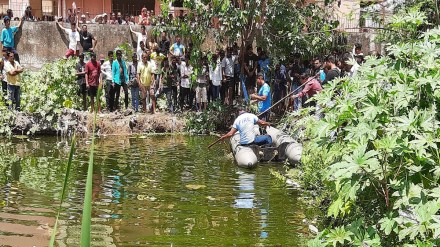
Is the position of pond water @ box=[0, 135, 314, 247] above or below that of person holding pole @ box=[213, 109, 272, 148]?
below

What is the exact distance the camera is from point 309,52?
21.0 meters

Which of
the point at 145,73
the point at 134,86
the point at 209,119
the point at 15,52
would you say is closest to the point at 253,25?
the point at 209,119

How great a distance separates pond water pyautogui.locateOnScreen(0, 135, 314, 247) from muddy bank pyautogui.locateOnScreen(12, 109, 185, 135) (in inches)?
55.6

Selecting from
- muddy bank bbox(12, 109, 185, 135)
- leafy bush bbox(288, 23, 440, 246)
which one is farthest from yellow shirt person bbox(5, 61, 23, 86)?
leafy bush bbox(288, 23, 440, 246)

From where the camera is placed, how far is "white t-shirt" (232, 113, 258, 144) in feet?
48.2

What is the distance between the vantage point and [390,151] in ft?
17.0

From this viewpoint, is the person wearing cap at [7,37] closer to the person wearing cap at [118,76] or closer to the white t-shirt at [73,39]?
the white t-shirt at [73,39]

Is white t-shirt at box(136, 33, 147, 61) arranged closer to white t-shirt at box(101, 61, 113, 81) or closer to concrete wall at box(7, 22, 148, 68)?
concrete wall at box(7, 22, 148, 68)

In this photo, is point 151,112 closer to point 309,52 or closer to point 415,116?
point 309,52

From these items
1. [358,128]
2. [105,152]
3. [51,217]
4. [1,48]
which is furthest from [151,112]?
[358,128]

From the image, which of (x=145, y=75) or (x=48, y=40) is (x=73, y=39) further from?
(x=145, y=75)

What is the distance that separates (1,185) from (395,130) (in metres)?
8.39

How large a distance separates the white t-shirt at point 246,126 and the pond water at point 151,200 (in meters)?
0.62

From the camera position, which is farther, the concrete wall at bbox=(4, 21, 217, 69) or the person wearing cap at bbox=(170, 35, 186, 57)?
the concrete wall at bbox=(4, 21, 217, 69)
